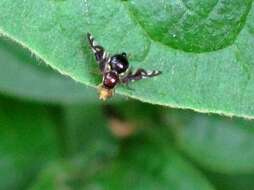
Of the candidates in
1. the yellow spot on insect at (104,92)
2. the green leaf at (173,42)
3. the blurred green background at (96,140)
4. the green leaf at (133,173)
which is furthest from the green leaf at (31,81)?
the green leaf at (173,42)

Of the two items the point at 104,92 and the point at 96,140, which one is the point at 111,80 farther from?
the point at 96,140

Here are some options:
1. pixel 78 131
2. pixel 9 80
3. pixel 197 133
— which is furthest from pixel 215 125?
pixel 9 80

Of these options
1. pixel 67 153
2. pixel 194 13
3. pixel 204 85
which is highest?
pixel 194 13

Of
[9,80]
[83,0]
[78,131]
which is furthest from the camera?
[78,131]

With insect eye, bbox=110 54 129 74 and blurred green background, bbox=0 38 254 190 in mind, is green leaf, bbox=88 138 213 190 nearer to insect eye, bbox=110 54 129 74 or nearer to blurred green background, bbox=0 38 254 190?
blurred green background, bbox=0 38 254 190

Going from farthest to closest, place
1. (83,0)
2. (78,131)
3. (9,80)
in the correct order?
(78,131) < (9,80) < (83,0)

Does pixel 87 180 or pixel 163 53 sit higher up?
pixel 163 53

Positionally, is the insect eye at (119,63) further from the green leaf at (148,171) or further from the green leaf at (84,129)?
the green leaf at (84,129)

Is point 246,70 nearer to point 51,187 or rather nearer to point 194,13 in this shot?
point 194,13
